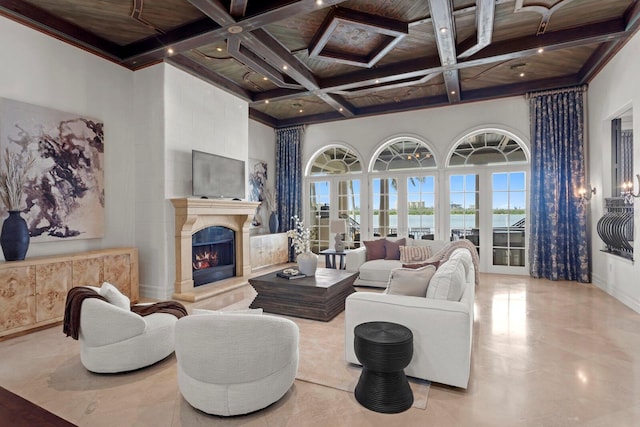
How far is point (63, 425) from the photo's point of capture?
1664mm

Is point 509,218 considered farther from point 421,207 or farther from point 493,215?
point 421,207

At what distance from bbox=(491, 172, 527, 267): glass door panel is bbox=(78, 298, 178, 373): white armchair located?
637 cm

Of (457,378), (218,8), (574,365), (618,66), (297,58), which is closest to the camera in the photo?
(457,378)

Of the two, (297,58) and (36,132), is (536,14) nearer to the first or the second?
(297,58)

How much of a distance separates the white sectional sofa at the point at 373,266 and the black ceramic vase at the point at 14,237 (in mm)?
4351

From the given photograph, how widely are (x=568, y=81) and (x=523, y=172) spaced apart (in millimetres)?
1706

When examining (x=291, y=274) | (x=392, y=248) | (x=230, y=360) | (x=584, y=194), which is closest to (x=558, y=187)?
(x=584, y=194)

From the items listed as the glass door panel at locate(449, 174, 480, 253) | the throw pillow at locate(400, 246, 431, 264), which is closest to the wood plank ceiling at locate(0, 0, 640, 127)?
the glass door panel at locate(449, 174, 480, 253)

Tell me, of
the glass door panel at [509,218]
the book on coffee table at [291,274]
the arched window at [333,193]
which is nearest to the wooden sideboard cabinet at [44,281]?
the book on coffee table at [291,274]

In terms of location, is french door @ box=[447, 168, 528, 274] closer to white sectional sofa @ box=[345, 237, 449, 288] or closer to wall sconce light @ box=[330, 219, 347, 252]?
white sectional sofa @ box=[345, 237, 449, 288]

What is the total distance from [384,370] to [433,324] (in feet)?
1.75

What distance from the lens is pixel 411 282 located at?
2953 mm

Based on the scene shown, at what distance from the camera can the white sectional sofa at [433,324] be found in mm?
2459

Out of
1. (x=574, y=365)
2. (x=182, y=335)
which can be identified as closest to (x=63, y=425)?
(x=182, y=335)
